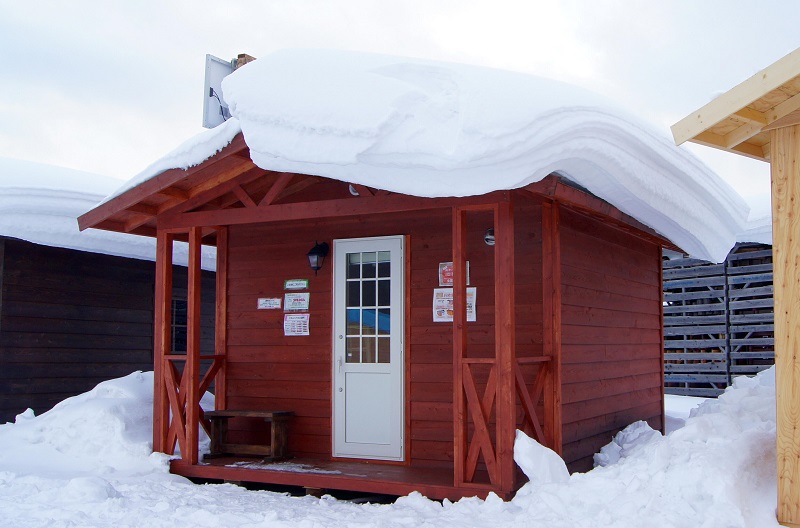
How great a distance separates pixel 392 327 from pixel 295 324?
3.83 ft

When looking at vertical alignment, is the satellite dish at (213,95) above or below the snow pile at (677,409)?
above

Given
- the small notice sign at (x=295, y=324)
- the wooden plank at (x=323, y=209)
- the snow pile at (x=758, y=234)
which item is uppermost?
the snow pile at (x=758, y=234)

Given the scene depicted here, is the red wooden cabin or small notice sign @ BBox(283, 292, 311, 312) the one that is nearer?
the red wooden cabin

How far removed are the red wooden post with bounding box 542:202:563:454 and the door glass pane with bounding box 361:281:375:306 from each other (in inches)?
68.7

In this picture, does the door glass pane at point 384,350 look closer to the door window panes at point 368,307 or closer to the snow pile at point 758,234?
the door window panes at point 368,307

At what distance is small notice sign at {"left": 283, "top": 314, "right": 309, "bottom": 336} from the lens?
339 inches

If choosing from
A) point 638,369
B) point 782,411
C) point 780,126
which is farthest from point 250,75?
point 638,369

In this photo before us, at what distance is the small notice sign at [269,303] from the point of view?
8828 millimetres

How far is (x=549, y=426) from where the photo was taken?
722 centimetres

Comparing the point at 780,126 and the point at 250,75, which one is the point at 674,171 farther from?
the point at 250,75

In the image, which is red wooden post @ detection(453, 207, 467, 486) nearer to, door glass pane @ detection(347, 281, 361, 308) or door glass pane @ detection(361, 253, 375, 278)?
door glass pane @ detection(361, 253, 375, 278)

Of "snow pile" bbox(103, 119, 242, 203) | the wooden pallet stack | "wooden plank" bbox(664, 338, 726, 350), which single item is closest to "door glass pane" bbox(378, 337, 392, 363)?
"snow pile" bbox(103, 119, 242, 203)

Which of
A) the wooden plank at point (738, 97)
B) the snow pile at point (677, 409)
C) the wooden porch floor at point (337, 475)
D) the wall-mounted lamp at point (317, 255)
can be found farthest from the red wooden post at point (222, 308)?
the snow pile at point (677, 409)

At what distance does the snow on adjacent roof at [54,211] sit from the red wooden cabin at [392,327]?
2058 millimetres
